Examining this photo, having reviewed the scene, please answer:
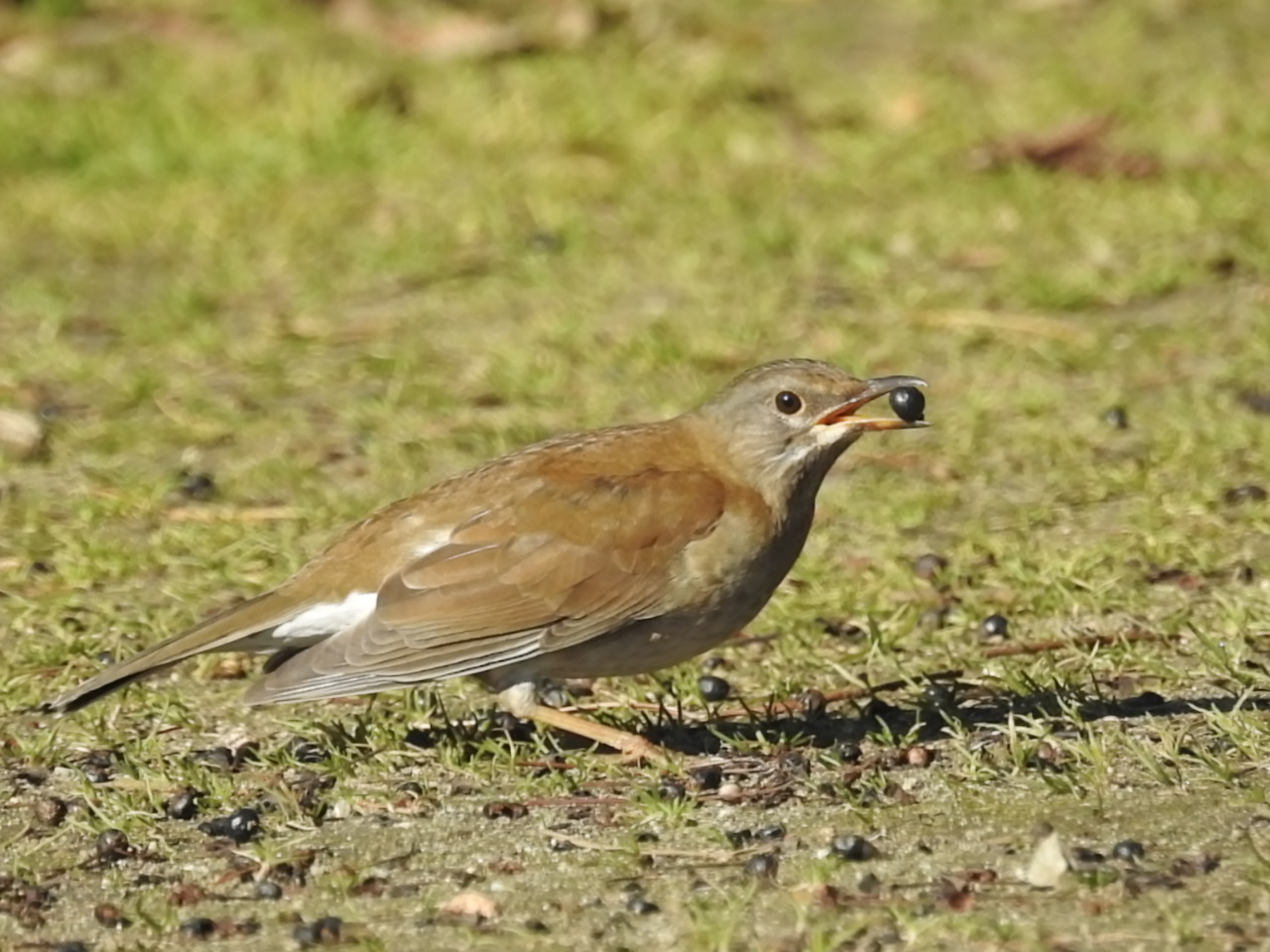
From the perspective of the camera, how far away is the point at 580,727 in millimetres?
6547

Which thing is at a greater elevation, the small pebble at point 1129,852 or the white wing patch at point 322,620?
the white wing patch at point 322,620

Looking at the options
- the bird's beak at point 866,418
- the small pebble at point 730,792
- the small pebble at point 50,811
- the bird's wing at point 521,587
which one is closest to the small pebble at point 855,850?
the small pebble at point 730,792

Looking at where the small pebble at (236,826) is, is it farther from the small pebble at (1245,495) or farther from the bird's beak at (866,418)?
the small pebble at (1245,495)

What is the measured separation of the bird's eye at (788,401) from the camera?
6.90 m

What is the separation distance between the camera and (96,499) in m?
9.05

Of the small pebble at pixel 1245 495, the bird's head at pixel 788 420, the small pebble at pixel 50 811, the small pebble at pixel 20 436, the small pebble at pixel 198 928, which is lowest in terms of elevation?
the small pebble at pixel 1245 495

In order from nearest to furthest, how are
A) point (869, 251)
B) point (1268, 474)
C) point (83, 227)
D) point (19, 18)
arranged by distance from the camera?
point (1268, 474)
point (869, 251)
point (83, 227)
point (19, 18)

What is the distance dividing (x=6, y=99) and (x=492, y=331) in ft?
14.8

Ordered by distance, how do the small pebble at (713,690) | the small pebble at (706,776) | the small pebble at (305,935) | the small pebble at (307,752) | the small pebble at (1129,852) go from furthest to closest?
the small pebble at (713,690), the small pebble at (307,752), the small pebble at (706,776), the small pebble at (1129,852), the small pebble at (305,935)

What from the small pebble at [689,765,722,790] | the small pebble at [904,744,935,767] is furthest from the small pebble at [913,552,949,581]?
the small pebble at [689,765,722,790]

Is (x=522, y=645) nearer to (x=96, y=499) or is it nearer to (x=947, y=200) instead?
(x=96, y=499)

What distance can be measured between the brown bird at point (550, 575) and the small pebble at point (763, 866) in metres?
0.79

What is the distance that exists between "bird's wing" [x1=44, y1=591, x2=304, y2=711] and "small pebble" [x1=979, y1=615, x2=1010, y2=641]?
2152 millimetres

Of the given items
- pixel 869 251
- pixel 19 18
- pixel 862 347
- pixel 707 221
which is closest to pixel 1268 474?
pixel 862 347
